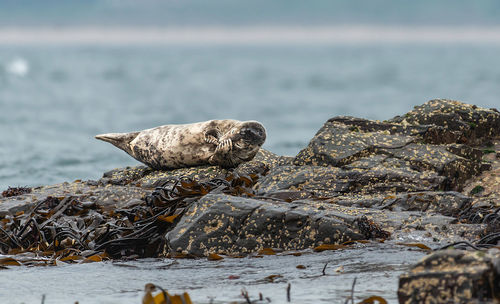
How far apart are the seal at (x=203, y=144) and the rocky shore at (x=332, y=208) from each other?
0.19 meters

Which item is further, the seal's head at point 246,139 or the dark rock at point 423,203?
the seal's head at point 246,139

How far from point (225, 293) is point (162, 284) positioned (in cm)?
65

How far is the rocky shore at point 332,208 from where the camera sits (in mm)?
5316

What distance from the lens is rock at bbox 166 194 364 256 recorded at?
5.45 meters

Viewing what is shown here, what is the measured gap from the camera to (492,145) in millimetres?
10391

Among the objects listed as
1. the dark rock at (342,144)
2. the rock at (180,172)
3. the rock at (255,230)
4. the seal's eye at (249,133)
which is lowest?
the rock at (255,230)

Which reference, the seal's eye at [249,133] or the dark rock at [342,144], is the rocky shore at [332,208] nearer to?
the dark rock at [342,144]

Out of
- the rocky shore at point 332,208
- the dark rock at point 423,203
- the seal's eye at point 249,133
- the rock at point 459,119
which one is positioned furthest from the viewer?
the seal's eye at point 249,133

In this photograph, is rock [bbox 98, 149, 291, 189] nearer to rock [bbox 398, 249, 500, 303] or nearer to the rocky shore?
the rocky shore

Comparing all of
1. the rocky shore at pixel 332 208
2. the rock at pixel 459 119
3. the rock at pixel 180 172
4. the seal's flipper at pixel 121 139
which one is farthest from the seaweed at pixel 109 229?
the seal's flipper at pixel 121 139

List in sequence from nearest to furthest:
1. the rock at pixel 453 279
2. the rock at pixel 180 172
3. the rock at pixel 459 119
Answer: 1. the rock at pixel 453 279
2. the rock at pixel 180 172
3. the rock at pixel 459 119

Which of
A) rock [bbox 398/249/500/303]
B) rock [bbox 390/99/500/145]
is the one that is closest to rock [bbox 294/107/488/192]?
rock [bbox 390/99/500/145]

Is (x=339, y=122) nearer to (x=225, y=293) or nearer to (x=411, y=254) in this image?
(x=411, y=254)

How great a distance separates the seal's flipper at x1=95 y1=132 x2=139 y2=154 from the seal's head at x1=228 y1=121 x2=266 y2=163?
7.88 feet
